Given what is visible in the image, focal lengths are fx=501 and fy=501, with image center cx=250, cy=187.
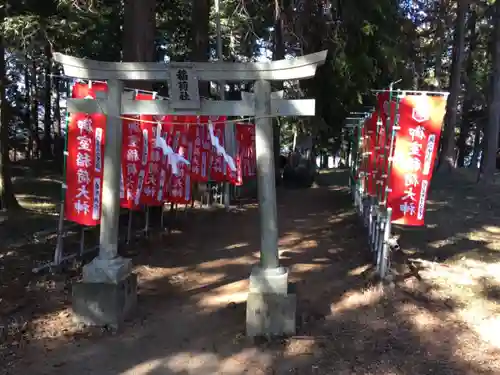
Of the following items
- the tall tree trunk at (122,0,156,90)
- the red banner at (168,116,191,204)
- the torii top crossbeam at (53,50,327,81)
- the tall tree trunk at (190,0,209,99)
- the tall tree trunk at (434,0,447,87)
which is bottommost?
the red banner at (168,116,191,204)

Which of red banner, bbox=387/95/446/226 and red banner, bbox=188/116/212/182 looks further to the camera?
red banner, bbox=188/116/212/182

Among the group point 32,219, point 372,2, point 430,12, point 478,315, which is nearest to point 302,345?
point 478,315

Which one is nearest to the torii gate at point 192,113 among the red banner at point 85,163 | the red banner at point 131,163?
the red banner at point 85,163

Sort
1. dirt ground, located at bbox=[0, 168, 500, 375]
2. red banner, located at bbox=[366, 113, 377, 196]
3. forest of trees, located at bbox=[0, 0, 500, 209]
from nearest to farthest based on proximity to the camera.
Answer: dirt ground, located at bbox=[0, 168, 500, 375] → red banner, located at bbox=[366, 113, 377, 196] → forest of trees, located at bbox=[0, 0, 500, 209]

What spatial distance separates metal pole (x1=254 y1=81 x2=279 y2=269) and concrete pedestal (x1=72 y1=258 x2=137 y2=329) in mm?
1763

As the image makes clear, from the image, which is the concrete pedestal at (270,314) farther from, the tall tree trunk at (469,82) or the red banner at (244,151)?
the tall tree trunk at (469,82)

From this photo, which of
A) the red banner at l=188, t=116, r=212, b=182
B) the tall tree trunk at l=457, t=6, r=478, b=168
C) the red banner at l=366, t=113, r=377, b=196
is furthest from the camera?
the tall tree trunk at l=457, t=6, r=478, b=168

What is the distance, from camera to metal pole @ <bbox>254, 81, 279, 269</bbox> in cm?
578

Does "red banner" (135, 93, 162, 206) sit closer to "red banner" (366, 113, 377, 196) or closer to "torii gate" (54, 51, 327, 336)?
"torii gate" (54, 51, 327, 336)

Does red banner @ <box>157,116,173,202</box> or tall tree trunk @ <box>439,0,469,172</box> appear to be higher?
tall tree trunk @ <box>439,0,469,172</box>

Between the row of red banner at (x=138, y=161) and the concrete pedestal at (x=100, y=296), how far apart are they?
3.39 ft

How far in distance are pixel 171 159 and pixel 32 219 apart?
4256mm

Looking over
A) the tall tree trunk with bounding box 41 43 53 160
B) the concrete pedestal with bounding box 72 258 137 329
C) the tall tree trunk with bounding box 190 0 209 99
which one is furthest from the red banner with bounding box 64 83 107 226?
the tall tree trunk with bounding box 41 43 53 160

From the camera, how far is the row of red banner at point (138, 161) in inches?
265
